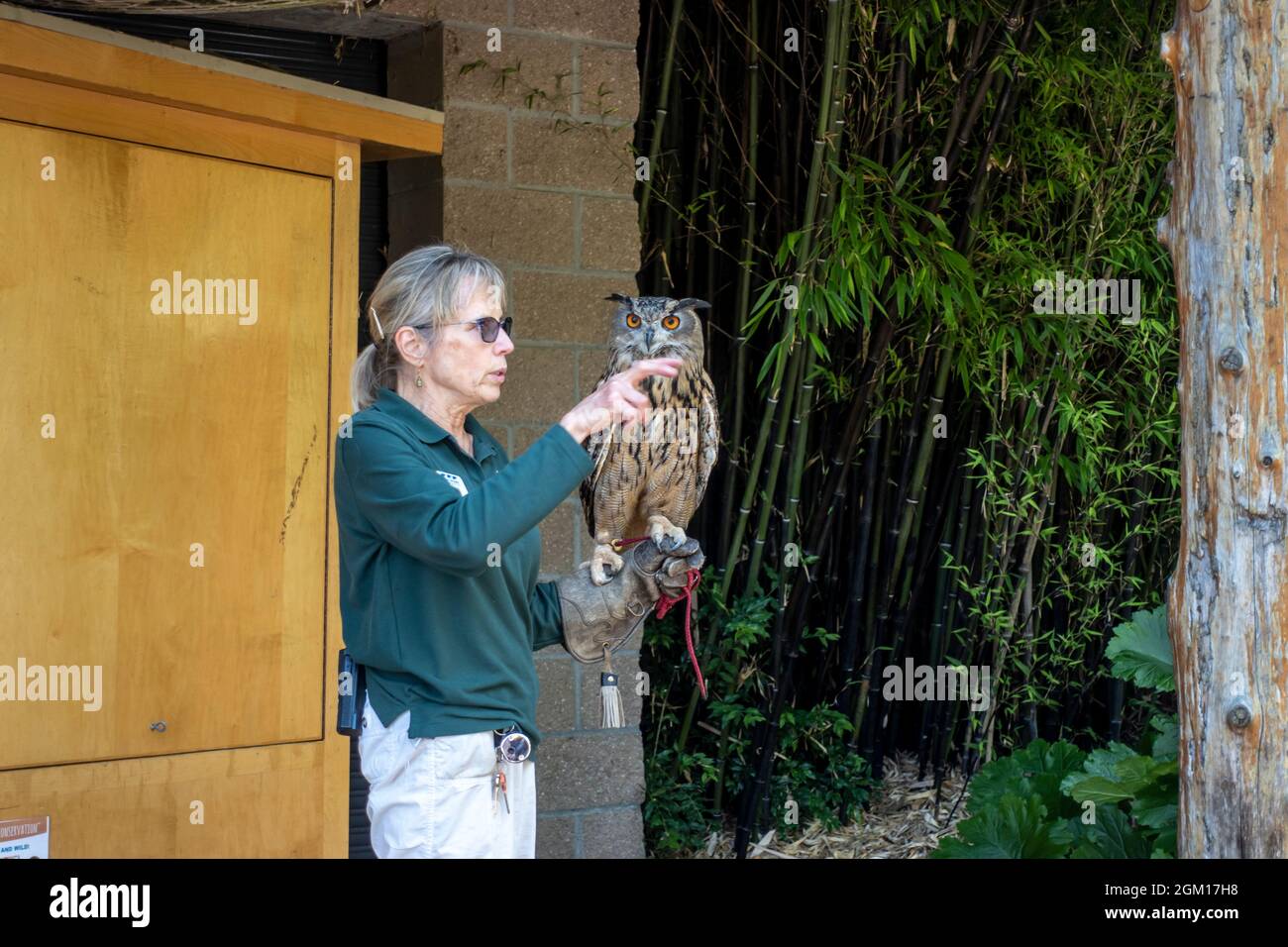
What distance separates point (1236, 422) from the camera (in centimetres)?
205

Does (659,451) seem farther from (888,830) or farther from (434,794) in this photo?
(888,830)

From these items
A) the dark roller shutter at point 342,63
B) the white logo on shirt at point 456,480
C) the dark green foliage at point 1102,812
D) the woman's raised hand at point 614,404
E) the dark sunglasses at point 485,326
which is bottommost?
the dark green foliage at point 1102,812

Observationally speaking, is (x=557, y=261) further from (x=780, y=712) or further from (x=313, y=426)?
(x=780, y=712)

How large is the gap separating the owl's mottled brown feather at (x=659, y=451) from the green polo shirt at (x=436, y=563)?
1.65 feet

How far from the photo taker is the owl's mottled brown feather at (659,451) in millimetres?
2428

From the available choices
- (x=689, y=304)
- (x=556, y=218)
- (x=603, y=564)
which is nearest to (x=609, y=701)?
(x=603, y=564)

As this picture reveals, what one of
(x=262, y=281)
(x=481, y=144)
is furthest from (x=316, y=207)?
(x=481, y=144)

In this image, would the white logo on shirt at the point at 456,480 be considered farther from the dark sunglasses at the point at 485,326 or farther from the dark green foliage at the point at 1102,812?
the dark green foliage at the point at 1102,812

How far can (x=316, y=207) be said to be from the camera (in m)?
2.82

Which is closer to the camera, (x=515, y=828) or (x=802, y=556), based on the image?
(x=515, y=828)

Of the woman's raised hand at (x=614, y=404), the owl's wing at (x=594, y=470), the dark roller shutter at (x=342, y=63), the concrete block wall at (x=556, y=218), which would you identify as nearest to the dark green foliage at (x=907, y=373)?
the concrete block wall at (x=556, y=218)

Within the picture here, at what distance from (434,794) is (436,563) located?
1.07 ft
